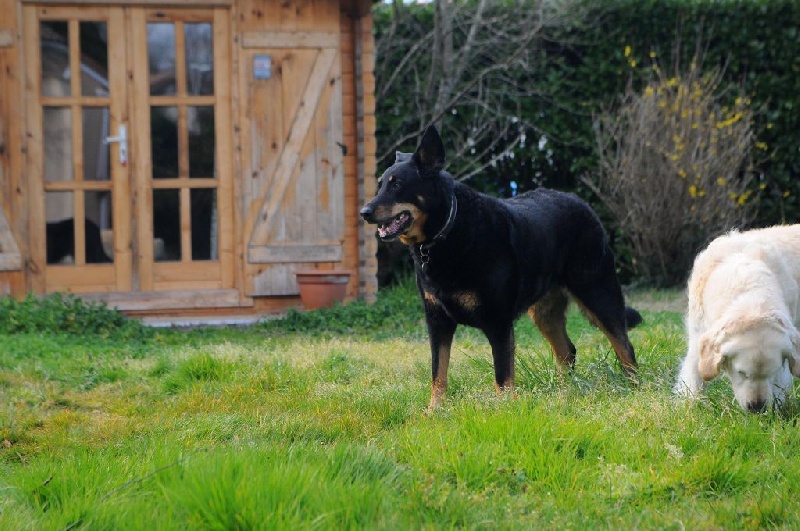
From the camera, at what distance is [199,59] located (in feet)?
31.9

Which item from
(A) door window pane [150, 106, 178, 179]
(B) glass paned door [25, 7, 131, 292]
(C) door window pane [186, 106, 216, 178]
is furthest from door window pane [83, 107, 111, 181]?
(C) door window pane [186, 106, 216, 178]

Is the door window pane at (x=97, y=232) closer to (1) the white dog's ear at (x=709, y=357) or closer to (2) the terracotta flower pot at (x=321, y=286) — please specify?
(2) the terracotta flower pot at (x=321, y=286)

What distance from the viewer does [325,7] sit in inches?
391

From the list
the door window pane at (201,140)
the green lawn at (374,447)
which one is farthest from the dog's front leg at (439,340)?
the door window pane at (201,140)

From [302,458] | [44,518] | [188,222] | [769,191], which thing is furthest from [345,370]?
[769,191]

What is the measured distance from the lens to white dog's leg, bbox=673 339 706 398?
464cm

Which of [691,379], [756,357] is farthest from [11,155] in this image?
[756,357]

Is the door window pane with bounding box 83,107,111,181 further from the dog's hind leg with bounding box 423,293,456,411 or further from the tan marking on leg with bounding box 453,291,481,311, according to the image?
the tan marking on leg with bounding box 453,291,481,311

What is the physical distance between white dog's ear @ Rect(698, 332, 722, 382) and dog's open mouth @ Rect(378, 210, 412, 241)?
1528 millimetres

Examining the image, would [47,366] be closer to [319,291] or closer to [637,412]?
[319,291]

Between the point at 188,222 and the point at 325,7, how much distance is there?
2.47 meters

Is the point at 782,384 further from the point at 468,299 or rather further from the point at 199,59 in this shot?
the point at 199,59

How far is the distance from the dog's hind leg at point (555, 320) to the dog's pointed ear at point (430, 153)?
1.21 m

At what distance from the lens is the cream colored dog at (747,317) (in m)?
4.17
